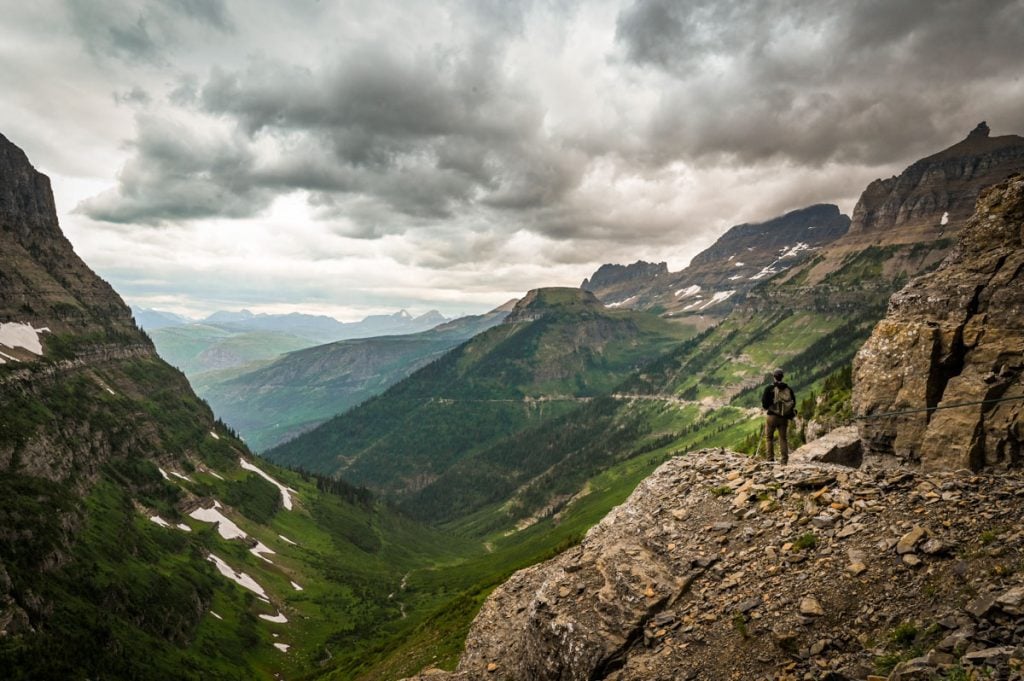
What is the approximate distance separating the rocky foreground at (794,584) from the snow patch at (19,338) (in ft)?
812

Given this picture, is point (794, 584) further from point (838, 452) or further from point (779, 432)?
point (838, 452)

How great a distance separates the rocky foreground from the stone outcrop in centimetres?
638

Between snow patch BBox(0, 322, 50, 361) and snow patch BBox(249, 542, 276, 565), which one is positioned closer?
snow patch BBox(249, 542, 276, 565)

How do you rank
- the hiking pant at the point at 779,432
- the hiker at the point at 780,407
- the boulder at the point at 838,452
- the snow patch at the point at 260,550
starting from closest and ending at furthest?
the hiker at the point at 780,407 < the hiking pant at the point at 779,432 < the boulder at the point at 838,452 < the snow patch at the point at 260,550

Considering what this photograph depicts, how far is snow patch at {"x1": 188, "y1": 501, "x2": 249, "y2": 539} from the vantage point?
179625mm

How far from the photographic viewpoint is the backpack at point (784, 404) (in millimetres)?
25484

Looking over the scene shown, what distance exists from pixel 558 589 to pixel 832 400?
6245cm

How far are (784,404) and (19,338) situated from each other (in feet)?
869

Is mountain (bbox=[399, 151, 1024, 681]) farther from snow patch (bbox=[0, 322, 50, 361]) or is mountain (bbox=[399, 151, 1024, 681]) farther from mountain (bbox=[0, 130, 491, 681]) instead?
snow patch (bbox=[0, 322, 50, 361])

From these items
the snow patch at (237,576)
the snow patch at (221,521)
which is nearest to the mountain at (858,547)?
the snow patch at (237,576)

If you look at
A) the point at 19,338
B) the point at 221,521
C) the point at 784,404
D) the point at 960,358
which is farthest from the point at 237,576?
the point at 960,358

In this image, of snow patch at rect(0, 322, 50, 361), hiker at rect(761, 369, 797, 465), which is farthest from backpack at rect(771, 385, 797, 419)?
snow patch at rect(0, 322, 50, 361)

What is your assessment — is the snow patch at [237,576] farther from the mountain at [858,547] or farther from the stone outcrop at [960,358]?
the stone outcrop at [960,358]

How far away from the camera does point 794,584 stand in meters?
16.1
